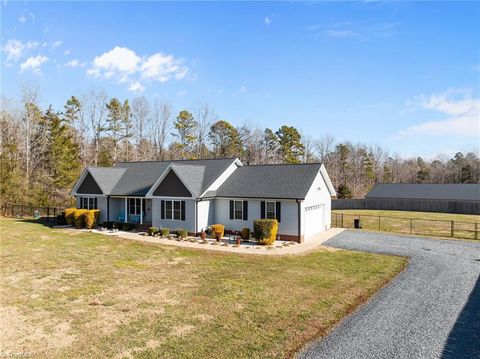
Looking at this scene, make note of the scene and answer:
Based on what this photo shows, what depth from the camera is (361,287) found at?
1384 cm

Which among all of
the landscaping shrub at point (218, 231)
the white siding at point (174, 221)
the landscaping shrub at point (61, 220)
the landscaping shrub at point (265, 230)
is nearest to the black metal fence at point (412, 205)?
the landscaping shrub at point (265, 230)

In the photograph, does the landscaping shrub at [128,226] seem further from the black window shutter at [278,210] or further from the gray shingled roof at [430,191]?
the gray shingled roof at [430,191]

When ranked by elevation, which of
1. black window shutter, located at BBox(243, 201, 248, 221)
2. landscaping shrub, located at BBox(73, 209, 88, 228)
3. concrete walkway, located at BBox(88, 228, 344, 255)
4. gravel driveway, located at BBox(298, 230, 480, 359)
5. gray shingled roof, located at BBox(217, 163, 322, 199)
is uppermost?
gray shingled roof, located at BBox(217, 163, 322, 199)

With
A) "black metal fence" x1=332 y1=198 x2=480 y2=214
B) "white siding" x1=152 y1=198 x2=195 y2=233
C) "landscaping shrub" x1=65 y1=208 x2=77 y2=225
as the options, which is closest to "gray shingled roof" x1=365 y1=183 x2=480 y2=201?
"black metal fence" x1=332 y1=198 x2=480 y2=214

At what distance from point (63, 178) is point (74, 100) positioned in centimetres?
1549

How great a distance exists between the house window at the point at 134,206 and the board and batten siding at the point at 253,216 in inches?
284

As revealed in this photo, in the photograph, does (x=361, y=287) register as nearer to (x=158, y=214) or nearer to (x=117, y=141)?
(x=158, y=214)

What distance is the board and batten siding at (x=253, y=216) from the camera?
953 inches

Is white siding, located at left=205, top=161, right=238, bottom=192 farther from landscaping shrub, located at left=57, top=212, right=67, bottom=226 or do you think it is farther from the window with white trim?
landscaping shrub, located at left=57, top=212, right=67, bottom=226

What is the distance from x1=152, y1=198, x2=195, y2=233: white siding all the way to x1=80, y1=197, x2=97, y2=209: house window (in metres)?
7.13

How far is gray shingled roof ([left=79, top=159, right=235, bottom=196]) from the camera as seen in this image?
2688 centimetres

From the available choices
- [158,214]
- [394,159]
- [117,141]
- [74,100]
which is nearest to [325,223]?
[158,214]

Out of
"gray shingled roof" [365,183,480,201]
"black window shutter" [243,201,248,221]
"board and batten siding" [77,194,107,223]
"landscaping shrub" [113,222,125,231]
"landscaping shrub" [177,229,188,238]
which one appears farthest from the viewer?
"gray shingled roof" [365,183,480,201]

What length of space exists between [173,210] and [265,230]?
25.5 ft
